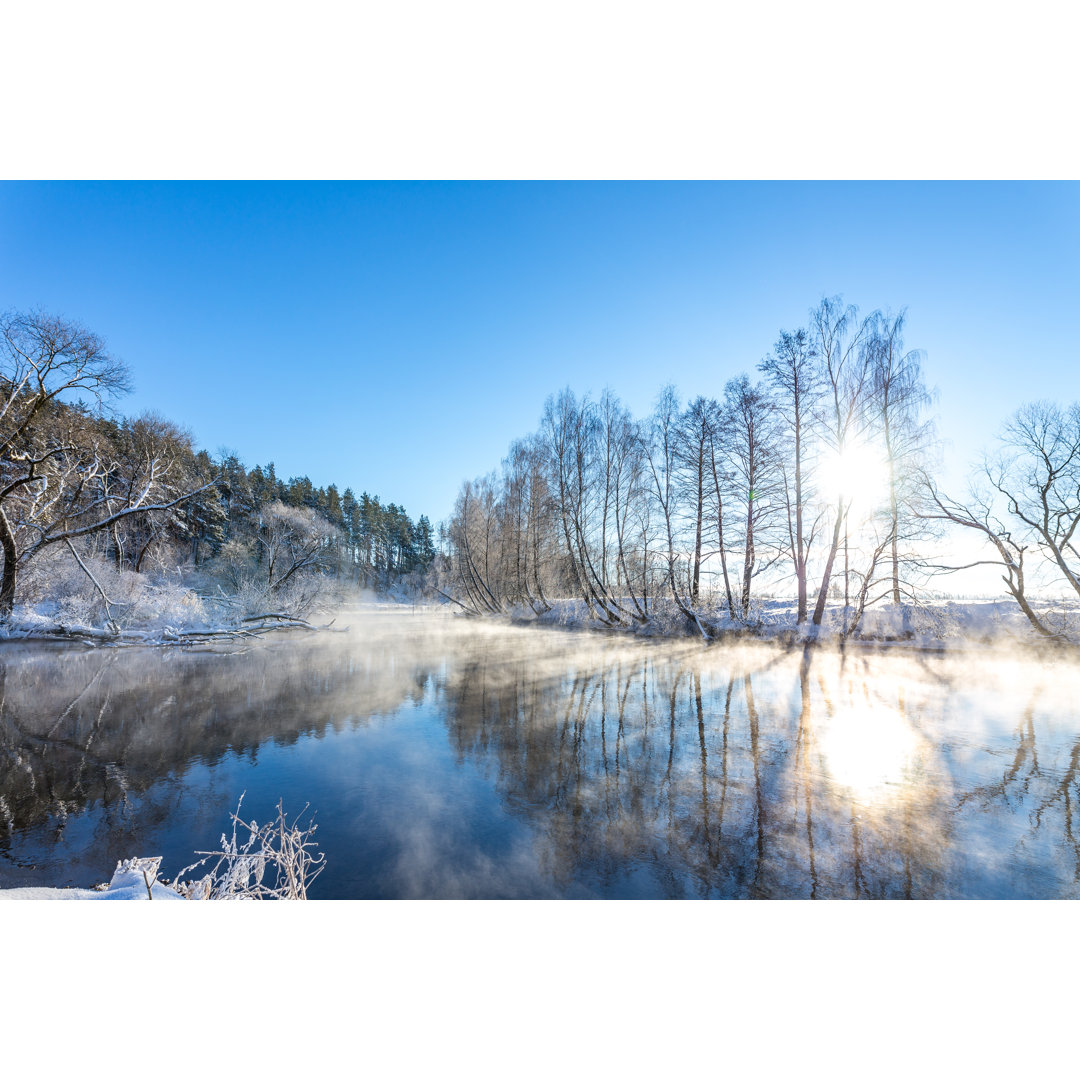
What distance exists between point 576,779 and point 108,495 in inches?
658

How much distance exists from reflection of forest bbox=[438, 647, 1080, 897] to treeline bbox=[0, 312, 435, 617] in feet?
38.3

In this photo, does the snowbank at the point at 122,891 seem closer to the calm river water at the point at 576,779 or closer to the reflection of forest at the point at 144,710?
the calm river water at the point at 576,779

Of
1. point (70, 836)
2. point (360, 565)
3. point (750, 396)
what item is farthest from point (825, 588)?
point (360, 565)

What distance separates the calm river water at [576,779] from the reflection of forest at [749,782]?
26mm

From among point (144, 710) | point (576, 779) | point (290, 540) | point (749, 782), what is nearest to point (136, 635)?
point (144, 710)

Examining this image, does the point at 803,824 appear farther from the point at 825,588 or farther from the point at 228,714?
the point at 825,588

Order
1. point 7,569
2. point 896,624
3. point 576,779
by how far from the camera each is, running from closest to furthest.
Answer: point 576,779
point 7,569
point 896,624

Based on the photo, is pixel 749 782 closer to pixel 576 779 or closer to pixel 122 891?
pixel 576 779

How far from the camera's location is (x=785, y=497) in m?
15.5

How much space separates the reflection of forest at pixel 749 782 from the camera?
2.93m

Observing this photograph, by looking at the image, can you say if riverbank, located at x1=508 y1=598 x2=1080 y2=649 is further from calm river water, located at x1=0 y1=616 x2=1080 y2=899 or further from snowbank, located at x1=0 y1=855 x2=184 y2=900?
snowbank, located at x1=0 y1=855 x2=184 y2=900

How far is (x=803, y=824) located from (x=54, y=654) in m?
16.7

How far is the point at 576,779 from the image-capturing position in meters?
4.56

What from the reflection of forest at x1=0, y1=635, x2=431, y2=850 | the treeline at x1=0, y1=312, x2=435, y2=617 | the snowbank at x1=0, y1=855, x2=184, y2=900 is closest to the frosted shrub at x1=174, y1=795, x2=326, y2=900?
the snowbank at x1=0, y1=855, x2=184, y2=900
